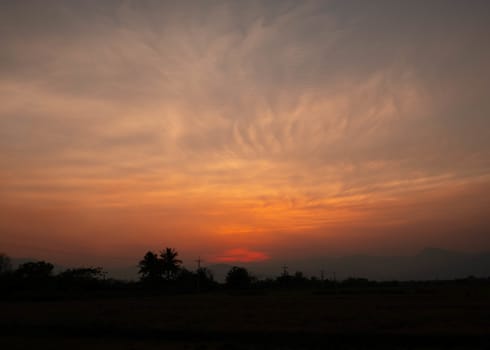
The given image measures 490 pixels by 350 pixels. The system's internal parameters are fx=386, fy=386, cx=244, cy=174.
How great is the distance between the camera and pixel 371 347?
679 inches

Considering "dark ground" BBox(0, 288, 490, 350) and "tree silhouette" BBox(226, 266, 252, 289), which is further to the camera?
"tree silhouette" BBox(226, 266, 252, 289)

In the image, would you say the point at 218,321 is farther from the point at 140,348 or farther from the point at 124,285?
the point at 124,285

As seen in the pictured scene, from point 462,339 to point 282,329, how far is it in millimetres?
8415

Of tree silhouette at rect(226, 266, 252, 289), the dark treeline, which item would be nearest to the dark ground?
the dark treeline

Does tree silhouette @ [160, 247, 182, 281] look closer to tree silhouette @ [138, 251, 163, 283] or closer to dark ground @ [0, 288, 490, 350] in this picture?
tree silhouette @ [138, 251, 163, 283]

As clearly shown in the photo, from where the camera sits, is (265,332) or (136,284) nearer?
(265,332)

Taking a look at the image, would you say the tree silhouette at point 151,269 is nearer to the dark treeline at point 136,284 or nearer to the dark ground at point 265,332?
the dark treeline at point 136,284

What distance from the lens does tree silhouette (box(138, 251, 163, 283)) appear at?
239ft

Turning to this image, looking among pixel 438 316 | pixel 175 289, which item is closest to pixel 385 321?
pixel 438 316

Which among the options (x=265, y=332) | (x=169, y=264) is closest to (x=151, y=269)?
(x=169, y=264)

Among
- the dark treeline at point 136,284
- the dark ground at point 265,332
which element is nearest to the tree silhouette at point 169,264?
the dark treeline at point 136,284

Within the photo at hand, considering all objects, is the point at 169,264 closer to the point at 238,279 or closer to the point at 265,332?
the point at 238,279

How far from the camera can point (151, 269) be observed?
72.8 m

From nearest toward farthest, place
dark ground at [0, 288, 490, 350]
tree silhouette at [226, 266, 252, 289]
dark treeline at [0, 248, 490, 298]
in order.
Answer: dark ground at [0, 288, 490, 350] < dark treeline at [0, 248, 490, 298] < tree silhouette at [226, 266, 252, 289]
